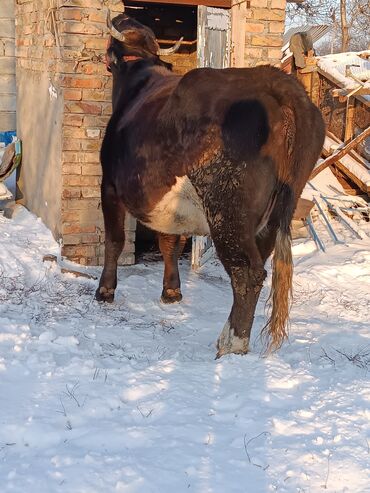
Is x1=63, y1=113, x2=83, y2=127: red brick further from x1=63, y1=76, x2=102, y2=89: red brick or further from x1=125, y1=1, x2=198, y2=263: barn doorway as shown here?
x1=125, y1=1, x2=198, y2=263: barn doorway

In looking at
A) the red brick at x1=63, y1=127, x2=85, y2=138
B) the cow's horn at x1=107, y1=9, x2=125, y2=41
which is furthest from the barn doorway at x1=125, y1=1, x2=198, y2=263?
the cow's horn at x1=107, y1=9, x2=125, y2=41

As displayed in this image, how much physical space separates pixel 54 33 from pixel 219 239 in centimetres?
332

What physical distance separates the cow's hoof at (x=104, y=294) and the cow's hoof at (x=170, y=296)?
1.47 ft

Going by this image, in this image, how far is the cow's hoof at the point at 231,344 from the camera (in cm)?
402

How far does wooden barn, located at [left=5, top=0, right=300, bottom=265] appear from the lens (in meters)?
5.98

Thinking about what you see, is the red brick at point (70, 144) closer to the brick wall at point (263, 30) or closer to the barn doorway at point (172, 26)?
the brick wall at point (263, 30)

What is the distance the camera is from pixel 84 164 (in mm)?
6188

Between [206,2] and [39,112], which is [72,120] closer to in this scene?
[39,112]

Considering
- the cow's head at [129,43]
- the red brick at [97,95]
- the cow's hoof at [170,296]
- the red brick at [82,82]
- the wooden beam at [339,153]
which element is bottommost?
the cow's hoof at [170,296]

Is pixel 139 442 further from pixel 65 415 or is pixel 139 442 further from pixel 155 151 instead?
pixel 155 151

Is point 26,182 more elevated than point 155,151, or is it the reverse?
point 155,151

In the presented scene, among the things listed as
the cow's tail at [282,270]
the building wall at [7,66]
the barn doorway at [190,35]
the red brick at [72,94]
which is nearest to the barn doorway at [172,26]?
the barn doorway at [190,35]

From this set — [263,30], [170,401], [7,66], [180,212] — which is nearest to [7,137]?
[7,66]

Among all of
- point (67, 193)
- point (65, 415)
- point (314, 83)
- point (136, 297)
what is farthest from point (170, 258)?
point (314, 83)
